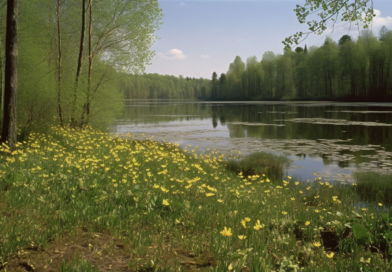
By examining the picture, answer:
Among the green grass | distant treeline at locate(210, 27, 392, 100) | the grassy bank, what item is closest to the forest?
the grassy bank

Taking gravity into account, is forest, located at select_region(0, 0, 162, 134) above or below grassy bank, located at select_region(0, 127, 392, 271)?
above

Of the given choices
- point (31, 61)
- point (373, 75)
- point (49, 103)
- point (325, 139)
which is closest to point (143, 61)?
point (31, 61)

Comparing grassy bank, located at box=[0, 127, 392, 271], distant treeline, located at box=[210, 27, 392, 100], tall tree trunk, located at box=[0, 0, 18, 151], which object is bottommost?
grassy bank, located at box=[0, 127, 392, 271]

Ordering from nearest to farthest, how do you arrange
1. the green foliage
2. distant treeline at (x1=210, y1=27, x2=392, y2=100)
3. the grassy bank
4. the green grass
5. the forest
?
the green foliage < the grassy bank < the green grass < the forest < distant treeline at (x1=210, y1=27, x2=392, y2=100)

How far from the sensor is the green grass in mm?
8992

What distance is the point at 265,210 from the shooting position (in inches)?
236

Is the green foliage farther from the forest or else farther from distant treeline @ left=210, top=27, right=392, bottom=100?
distant treeline @ left=210, top=27, right=392, bottom=100

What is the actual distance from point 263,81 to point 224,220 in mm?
100400

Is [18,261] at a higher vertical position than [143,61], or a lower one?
lower

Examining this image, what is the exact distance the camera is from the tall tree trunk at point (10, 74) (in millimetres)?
8484

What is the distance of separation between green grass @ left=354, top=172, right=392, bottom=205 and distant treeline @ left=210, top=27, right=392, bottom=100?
36.5 m

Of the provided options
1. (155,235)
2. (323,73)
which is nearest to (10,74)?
(155,235)

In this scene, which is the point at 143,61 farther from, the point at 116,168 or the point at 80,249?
the point at 80,249

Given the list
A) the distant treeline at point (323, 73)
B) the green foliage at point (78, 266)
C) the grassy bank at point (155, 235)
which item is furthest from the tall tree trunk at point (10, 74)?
the distant treeline at point (323, 73)
